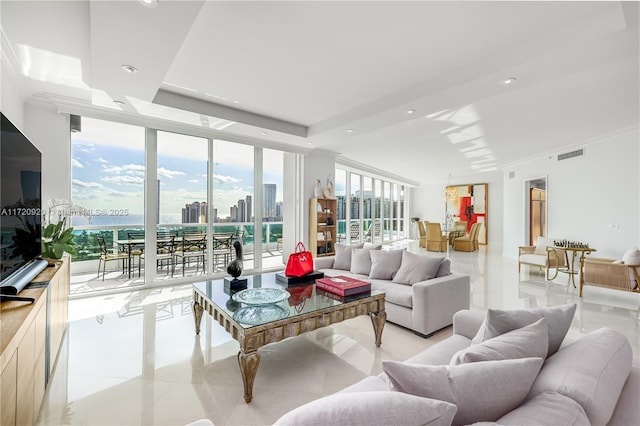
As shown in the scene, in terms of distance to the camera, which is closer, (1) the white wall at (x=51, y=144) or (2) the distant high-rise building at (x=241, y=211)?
(1) the white wall at (x=51, y=144)

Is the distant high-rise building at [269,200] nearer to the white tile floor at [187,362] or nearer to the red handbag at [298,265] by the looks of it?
the white tile floor at [187,362]

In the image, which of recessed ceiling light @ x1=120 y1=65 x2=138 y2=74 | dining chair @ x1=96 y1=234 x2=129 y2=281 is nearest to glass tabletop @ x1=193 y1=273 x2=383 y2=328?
recessed ceiling light @ x1=120 y1=65 x2=138 y2=74

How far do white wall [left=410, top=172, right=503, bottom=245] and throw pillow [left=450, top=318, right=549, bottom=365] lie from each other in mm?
11247

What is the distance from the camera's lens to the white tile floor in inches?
75.7

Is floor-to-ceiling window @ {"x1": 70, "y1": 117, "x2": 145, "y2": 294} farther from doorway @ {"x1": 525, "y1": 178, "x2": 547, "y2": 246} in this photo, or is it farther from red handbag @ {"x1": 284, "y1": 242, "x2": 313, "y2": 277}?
doorway @ {"x1": 525, "y1": 178, "x2": 547, "y2": 246}

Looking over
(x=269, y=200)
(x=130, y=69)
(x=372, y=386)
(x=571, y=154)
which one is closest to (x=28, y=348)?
(x=372, y=386)

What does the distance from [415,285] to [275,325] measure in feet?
5.29

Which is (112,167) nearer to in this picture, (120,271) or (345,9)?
(120,271)

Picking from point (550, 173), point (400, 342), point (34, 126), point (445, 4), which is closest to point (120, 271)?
point (34, 126)

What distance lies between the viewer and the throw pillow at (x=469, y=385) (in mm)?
884

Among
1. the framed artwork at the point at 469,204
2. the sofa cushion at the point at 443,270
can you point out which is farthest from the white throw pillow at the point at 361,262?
the framed artwork at the point at 469,204

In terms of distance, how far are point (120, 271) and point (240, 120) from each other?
3456 millimetres

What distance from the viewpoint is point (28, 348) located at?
5.31 feet

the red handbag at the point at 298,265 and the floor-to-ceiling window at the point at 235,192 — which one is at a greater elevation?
the floor-to-ceiling window at the point at 235,192
